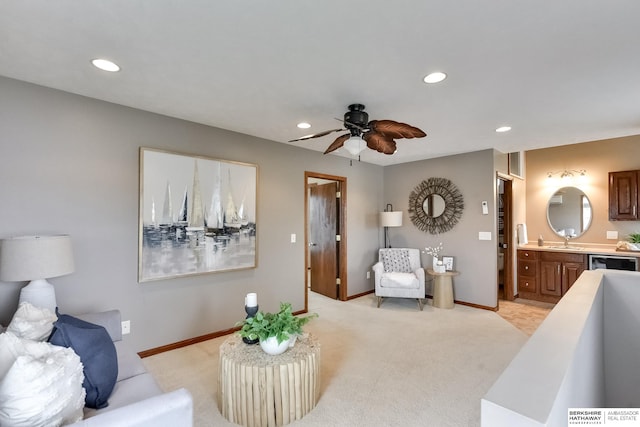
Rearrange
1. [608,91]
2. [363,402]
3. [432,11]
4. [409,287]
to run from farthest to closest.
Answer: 1. [409,287]
2. [608,91]
3. [363,402]
4. [432,11]

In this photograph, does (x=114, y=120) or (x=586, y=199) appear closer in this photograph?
(x=114, y=120)

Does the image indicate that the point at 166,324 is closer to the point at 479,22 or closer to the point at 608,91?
the point at 479,22

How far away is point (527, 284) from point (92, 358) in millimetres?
→ 5683

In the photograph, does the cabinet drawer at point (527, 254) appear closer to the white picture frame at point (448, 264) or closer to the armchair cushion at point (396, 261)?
the white picture frame at point (448, 264)

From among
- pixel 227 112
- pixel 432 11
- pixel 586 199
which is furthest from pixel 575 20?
pixel 586 199

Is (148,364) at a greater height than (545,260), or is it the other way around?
(545,260)

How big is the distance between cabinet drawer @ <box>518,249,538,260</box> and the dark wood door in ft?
9.97

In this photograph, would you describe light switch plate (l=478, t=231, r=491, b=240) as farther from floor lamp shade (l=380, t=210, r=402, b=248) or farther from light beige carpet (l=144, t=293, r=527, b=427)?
floor lamp shade (l=380, t=210, r=402, b=248)

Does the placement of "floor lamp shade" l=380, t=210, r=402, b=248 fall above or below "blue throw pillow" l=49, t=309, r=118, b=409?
above

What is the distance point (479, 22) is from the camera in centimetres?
157

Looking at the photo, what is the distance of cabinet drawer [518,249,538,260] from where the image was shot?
488 centimetres

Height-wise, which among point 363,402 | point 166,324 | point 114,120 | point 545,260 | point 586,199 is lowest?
point 363,402

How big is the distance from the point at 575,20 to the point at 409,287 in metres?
3.54

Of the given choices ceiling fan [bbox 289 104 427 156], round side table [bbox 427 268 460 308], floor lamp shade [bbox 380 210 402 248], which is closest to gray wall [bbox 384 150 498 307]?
round side table [bbox 427 268 460 308]
